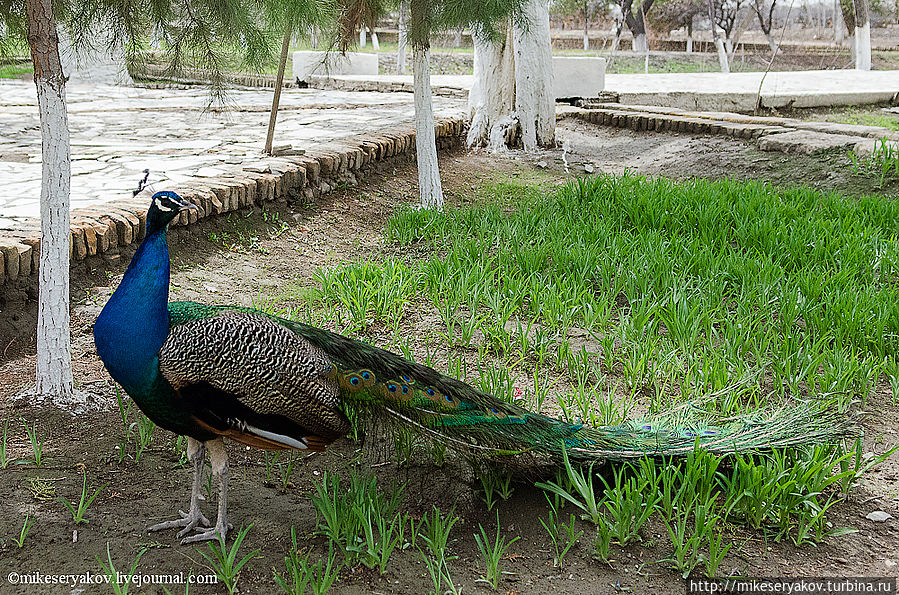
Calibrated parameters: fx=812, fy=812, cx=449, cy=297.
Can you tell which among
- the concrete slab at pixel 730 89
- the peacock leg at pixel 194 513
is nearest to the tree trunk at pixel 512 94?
the concrete slab at pixel 730 89

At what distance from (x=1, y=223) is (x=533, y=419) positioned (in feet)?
10.8

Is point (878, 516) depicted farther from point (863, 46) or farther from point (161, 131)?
point (863, 46)

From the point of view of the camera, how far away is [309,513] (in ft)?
9.00

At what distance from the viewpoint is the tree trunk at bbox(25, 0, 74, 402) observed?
318cm

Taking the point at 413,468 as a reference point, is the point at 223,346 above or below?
above

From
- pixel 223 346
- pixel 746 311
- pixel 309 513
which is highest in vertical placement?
pixel 223 346

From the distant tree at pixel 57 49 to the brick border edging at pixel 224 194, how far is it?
0.77 m

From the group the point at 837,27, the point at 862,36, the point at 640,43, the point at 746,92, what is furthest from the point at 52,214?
the point at 837,27

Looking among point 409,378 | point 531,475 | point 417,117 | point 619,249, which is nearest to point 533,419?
point 531,475

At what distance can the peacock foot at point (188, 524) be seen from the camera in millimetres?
2566

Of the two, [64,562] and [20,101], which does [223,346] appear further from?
[20,101]

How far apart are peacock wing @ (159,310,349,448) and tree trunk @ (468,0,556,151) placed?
24.0 feet

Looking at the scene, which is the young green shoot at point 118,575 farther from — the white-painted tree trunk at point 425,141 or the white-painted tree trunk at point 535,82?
the white-painted tree trunk at point 535,82

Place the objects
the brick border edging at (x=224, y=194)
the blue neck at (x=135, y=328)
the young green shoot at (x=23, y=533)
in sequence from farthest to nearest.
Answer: the brick border edging at (x=224, y=194) → the young green shoot at (x=23, y=533) → the blue neck at (x=135, y=328)
